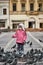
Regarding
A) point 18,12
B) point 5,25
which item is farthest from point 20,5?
point 5,25

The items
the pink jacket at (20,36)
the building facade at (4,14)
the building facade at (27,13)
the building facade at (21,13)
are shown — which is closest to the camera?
the pink jacket at (20,36)

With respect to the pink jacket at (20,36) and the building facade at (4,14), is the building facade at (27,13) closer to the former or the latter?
the building facade at (4,14)

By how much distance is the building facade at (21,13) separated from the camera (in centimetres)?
5220

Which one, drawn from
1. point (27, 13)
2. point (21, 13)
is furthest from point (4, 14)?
point (27, 13)

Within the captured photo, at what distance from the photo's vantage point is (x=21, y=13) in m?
53.5

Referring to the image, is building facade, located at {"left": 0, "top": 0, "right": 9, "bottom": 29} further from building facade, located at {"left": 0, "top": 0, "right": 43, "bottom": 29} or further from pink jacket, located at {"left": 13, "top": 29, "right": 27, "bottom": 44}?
pink jacket, located at {"left": 13, "top": 29, "right": 27, "bottom": 44}

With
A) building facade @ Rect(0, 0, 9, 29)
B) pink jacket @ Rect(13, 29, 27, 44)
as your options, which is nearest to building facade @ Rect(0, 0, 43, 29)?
building facade @ Rect(0, 0, 9, 29)

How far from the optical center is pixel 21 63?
1003 cm

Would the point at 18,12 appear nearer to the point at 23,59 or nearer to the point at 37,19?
the point at 37,19

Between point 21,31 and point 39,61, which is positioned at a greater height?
point 21,31

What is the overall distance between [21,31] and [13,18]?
41.0 meters

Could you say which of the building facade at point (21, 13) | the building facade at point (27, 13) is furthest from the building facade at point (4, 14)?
the building facade at point (27, 13)

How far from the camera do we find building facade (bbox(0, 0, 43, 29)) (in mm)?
52197

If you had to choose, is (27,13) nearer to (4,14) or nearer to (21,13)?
(21,13)
